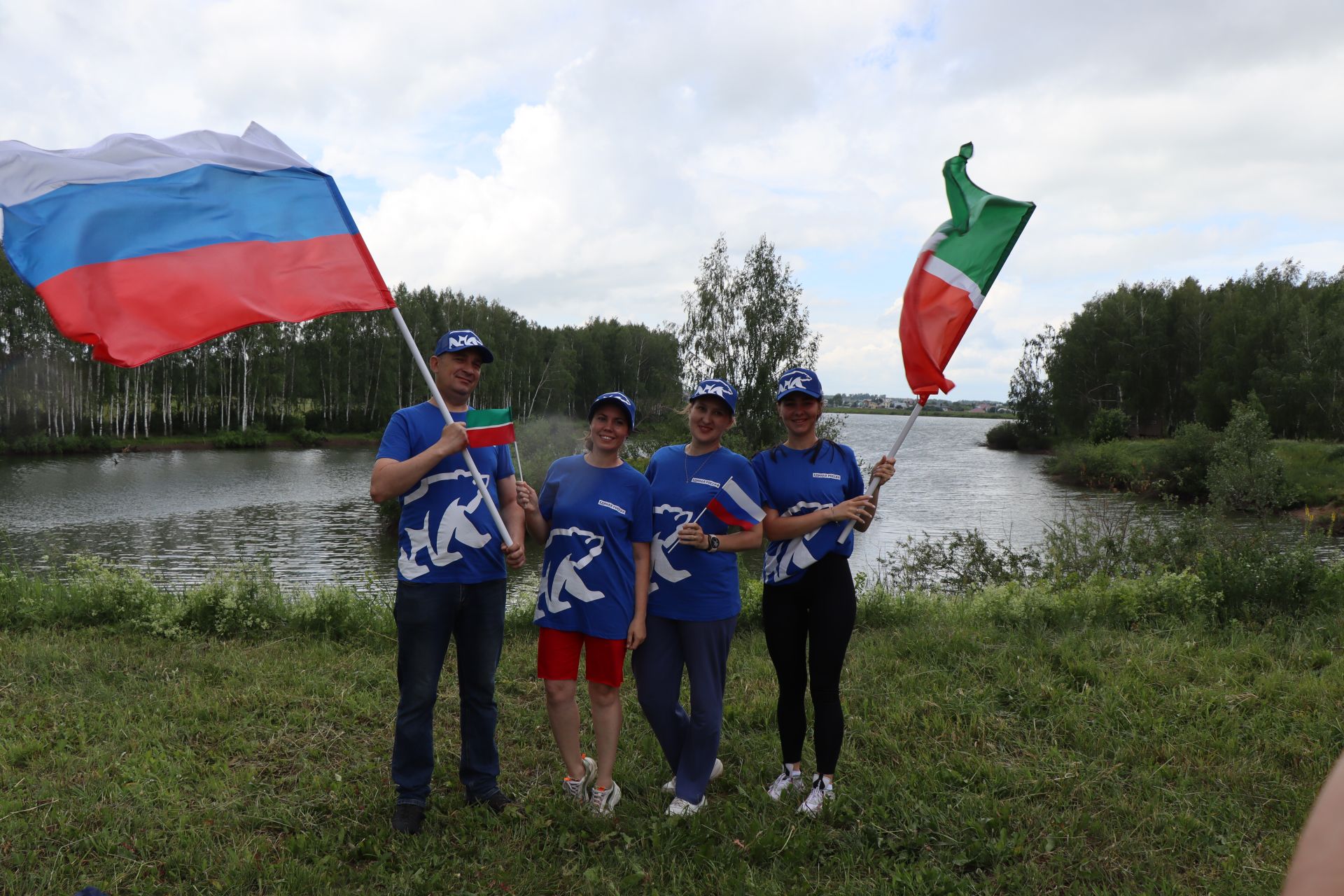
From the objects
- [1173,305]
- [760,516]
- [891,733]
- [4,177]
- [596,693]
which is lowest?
[891,733]

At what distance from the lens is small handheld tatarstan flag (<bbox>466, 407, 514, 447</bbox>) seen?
4.00 metres

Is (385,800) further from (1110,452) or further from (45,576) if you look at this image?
(1110,452)

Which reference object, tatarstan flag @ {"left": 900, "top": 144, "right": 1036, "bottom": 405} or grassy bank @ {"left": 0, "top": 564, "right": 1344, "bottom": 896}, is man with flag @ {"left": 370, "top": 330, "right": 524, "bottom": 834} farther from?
tatarstan flag @ {"left": 900, "top": 144, "right": 1036, "bottom": 405}

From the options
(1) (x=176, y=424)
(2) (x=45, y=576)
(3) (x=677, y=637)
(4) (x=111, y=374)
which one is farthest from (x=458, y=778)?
(1) (x=176, y=424)

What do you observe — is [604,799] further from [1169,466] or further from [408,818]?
[1169,466]

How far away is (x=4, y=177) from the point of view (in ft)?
12.1

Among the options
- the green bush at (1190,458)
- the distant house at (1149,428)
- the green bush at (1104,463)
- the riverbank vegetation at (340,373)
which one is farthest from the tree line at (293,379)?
the distant house at (1149,428)

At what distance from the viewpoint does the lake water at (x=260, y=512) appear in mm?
19312

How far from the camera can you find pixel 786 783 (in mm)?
4465

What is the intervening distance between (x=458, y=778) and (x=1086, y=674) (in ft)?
14.3

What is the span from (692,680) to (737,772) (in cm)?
86

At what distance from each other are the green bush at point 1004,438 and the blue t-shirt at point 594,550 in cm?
7539

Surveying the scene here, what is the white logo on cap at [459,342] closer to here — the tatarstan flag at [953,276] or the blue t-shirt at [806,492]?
the blue t-shirt at [806,492]

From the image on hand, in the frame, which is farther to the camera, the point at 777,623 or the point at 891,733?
the point at 891,733
